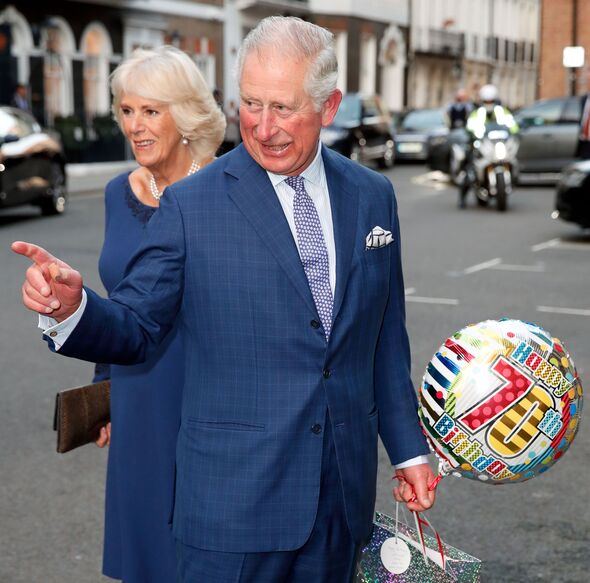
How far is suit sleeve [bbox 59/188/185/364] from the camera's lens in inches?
98.9

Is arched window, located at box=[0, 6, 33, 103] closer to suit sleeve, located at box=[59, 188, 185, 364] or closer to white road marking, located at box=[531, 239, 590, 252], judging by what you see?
white road marking, located at box=[531, 239, 590, 252]

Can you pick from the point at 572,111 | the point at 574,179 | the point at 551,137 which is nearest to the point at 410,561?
the point at 574,179

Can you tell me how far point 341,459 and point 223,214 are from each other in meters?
0.61

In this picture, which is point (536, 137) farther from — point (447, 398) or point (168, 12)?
point (447, 398)

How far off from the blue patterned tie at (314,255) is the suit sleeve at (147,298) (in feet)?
0.89

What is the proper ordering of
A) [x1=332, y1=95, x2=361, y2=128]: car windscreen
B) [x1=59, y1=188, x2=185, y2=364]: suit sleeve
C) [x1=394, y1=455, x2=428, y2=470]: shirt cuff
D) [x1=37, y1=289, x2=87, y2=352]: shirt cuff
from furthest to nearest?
[x1=332, y1=95, x2=361, y2=128]: car windscreen
[x1=394, y1=455, x2=428, y2=470]: shirt cuff
[x1=59, y1=188, x2=185, y2=364]: suit sleeve
[x1=37, y1=289, x2=87, y2=352]: shirt cuff

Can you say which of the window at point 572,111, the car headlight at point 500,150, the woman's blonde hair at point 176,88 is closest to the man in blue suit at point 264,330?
the woman's blonde hair at point 176,88

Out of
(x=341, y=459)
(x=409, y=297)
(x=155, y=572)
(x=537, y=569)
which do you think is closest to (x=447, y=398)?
(x=341, y=459)

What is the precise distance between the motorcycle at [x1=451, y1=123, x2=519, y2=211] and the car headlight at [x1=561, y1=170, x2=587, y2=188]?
11.7 ft

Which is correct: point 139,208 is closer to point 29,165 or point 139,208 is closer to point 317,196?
point 317,196

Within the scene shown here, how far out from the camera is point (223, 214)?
2.68 m

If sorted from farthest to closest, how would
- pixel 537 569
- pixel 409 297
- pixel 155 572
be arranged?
pixel 409 297, pixel 537 569, pixel 155 572

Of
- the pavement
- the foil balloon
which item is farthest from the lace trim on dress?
the pavement

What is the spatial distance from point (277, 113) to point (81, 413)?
1.46m
